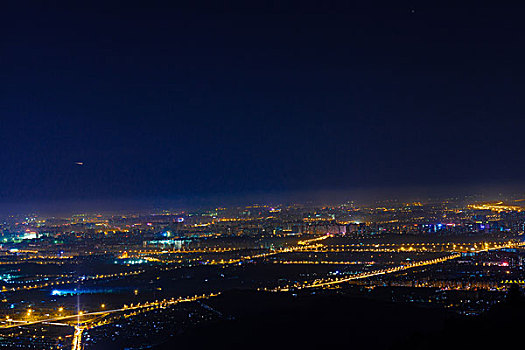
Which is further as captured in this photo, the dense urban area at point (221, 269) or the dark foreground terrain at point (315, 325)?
the dense urban area at point (221, 269)

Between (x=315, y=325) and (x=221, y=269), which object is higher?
(x=221, y=269)

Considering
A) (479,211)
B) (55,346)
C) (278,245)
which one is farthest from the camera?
(479,211)

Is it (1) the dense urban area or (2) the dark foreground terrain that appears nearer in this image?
(2) the dark foreground terrain

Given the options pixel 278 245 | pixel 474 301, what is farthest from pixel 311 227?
pixel 474 301

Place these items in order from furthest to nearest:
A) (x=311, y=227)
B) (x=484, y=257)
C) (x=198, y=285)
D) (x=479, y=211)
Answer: (x=479, y=211)
(x=311, y=227)
(x=484, y=257)
(x=198, y=285)

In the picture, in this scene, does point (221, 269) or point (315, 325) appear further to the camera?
point (221, 269)

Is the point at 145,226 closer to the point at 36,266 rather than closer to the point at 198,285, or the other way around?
the point at 36,266

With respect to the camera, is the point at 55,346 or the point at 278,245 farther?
the point at 278,245
